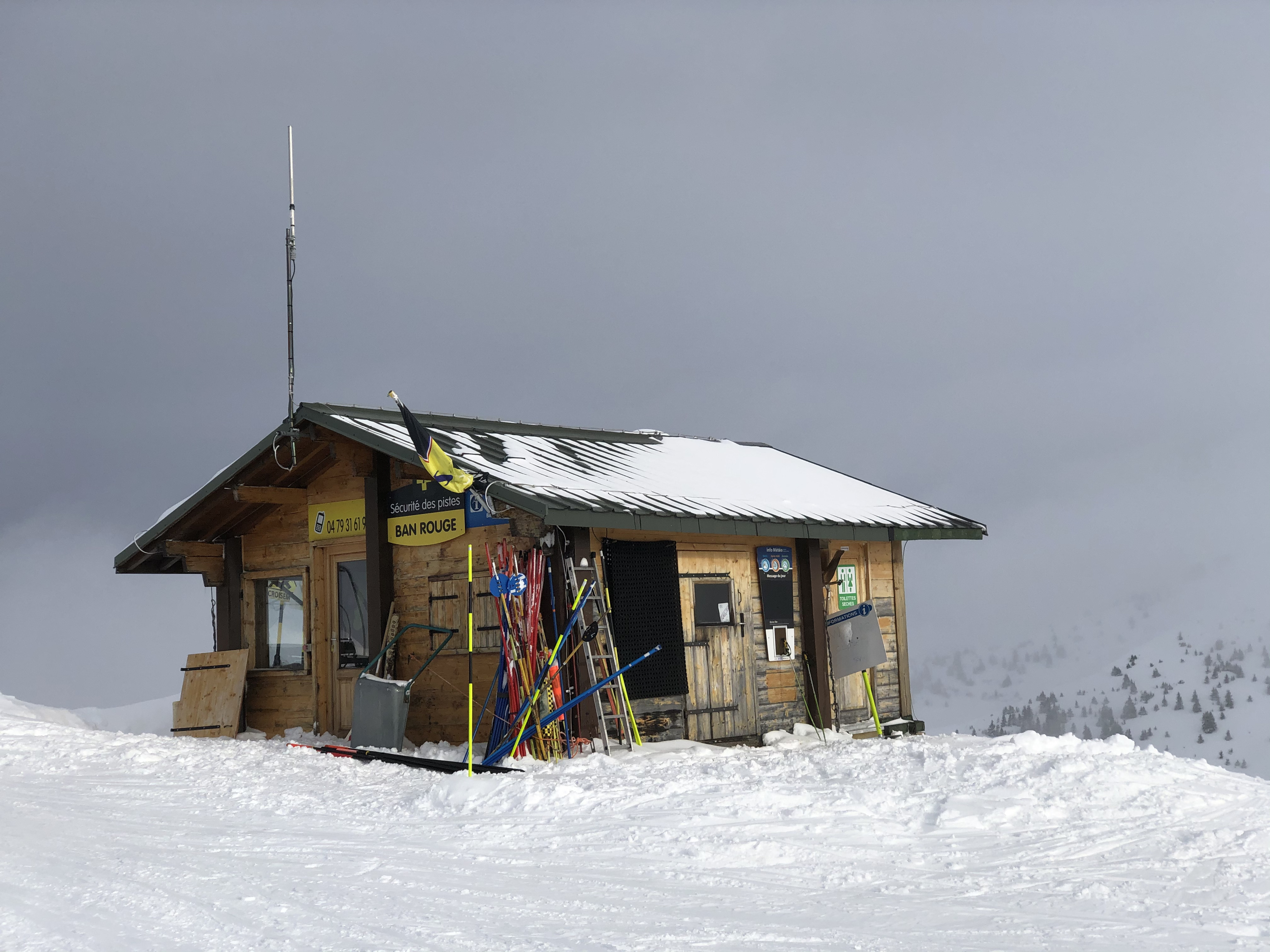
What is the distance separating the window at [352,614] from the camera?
1441 centimetres

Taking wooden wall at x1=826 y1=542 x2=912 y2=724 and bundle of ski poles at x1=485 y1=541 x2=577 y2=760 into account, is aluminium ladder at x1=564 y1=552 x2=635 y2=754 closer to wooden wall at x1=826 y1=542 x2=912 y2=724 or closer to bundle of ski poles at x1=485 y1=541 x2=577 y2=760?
bundle of ski poles at x1=485 y1=541 x2=577 y2=760

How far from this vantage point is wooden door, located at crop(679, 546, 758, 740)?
45.1 ft

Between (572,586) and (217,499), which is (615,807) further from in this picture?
(217,499)

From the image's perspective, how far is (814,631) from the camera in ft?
49.9

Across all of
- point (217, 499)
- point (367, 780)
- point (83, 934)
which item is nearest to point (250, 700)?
point (217, 499)

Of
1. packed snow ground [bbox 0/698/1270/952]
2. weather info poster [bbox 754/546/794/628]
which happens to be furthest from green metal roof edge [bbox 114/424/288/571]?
weather info poster [bbox 754/546/794/628]

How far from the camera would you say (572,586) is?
12164mm

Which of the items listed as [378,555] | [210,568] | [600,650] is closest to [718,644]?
[600,650]

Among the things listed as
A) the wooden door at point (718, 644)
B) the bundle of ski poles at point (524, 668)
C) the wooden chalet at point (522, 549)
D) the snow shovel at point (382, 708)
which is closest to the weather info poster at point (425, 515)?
the wooden chalet at point (522, 549)

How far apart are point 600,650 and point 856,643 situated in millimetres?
4081

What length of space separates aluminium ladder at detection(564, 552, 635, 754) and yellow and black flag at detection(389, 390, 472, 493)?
4.46 feet

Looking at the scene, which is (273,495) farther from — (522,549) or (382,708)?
(522,549)

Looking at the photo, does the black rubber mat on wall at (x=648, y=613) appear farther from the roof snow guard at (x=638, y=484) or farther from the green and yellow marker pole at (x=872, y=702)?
the green and yellow marker pole at (x=872, y=702)

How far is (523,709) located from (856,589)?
6.49m
